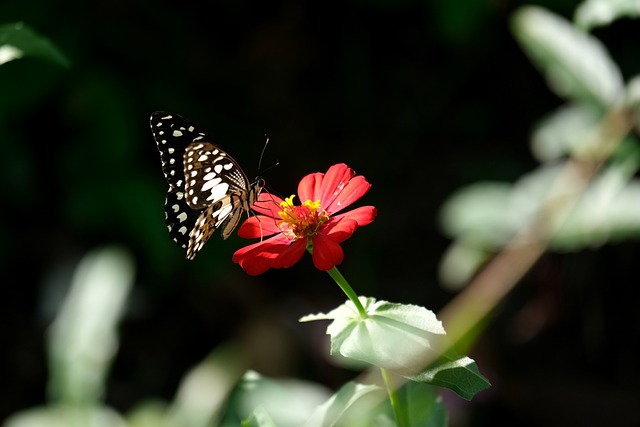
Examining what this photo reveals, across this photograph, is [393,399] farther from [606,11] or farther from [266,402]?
[606,11]

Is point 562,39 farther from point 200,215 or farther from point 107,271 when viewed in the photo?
point 107,271

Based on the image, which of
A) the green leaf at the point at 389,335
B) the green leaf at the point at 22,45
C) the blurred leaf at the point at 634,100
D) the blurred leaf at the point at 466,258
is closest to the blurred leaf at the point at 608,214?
the blurred leaf at the point at 634,100

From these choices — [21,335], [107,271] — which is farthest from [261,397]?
[21,335]

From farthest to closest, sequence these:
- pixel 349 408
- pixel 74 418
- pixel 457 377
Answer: pixel 74 418 < pixel 349 408 < pixel 457 377

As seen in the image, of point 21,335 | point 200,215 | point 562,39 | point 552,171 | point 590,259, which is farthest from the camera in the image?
point 21,335

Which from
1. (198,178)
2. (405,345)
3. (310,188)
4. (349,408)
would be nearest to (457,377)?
(405,345)

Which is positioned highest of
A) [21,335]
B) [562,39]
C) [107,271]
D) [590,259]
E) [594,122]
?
[562,39]

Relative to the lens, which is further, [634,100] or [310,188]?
[634,100]
